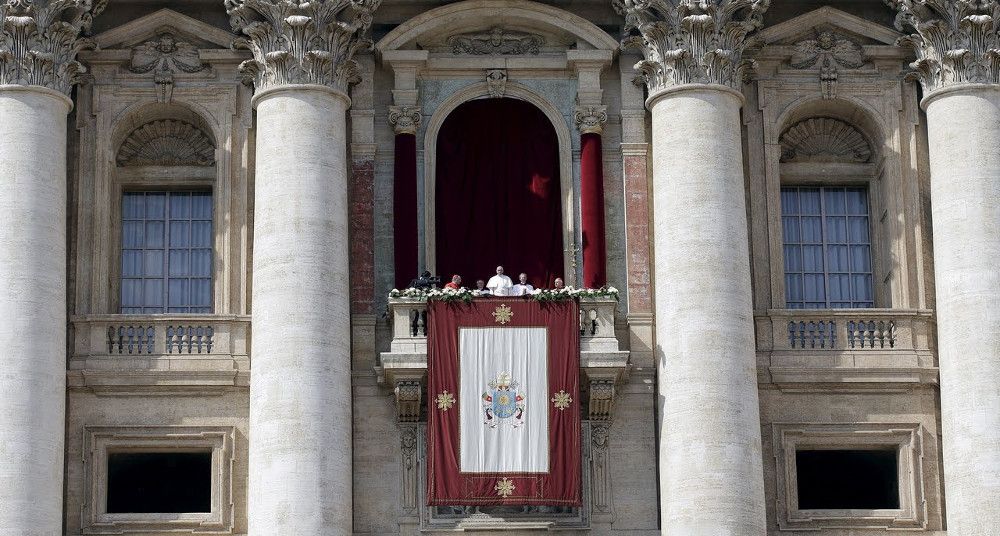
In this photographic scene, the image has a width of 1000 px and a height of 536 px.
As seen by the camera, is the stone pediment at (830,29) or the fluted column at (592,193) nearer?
the fluted column at (592,193)

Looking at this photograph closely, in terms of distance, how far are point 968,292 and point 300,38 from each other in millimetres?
13766

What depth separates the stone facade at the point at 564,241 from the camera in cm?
4522

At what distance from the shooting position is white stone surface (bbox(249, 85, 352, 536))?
4438cm

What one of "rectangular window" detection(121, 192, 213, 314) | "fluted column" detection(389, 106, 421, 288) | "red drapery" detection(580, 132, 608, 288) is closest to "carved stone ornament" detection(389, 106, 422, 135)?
"fluted column" detection(389, 106, 421, 288)

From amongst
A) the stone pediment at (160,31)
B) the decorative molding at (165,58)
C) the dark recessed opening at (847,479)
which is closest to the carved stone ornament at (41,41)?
the stone pediment at (160,31)

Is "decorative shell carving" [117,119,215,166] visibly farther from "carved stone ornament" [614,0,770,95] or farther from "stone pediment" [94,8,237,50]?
"carved stone ornament" [614,0,770,95]

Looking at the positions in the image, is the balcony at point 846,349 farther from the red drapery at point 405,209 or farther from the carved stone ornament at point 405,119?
the carved stone ornament at point 405,119

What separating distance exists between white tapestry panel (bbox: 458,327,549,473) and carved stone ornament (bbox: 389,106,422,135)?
481 centimetres

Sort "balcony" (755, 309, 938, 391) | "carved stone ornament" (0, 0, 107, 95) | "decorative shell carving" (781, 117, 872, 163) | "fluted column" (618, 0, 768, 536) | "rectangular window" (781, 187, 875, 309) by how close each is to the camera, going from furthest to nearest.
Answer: "decorative shell carving" (781, 117, 872, 163) < "rectangular window" (781, 187, 875, 309) < "carved stone ornament" (0, 0, 107, 95) < "balcony" (755, 309, 938, 391) < "fluted column" (618, 0, 768, 536)

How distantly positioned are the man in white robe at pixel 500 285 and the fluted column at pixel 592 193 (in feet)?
5.41

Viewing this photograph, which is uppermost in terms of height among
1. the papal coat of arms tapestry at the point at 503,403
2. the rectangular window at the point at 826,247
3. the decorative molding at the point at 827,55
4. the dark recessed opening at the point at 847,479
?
the decorative molding at the point at 827,55

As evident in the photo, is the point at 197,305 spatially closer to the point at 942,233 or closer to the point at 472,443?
the point at 472,443

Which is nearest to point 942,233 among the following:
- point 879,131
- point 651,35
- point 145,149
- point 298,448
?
point 879,131

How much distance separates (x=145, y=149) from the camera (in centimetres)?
4956
